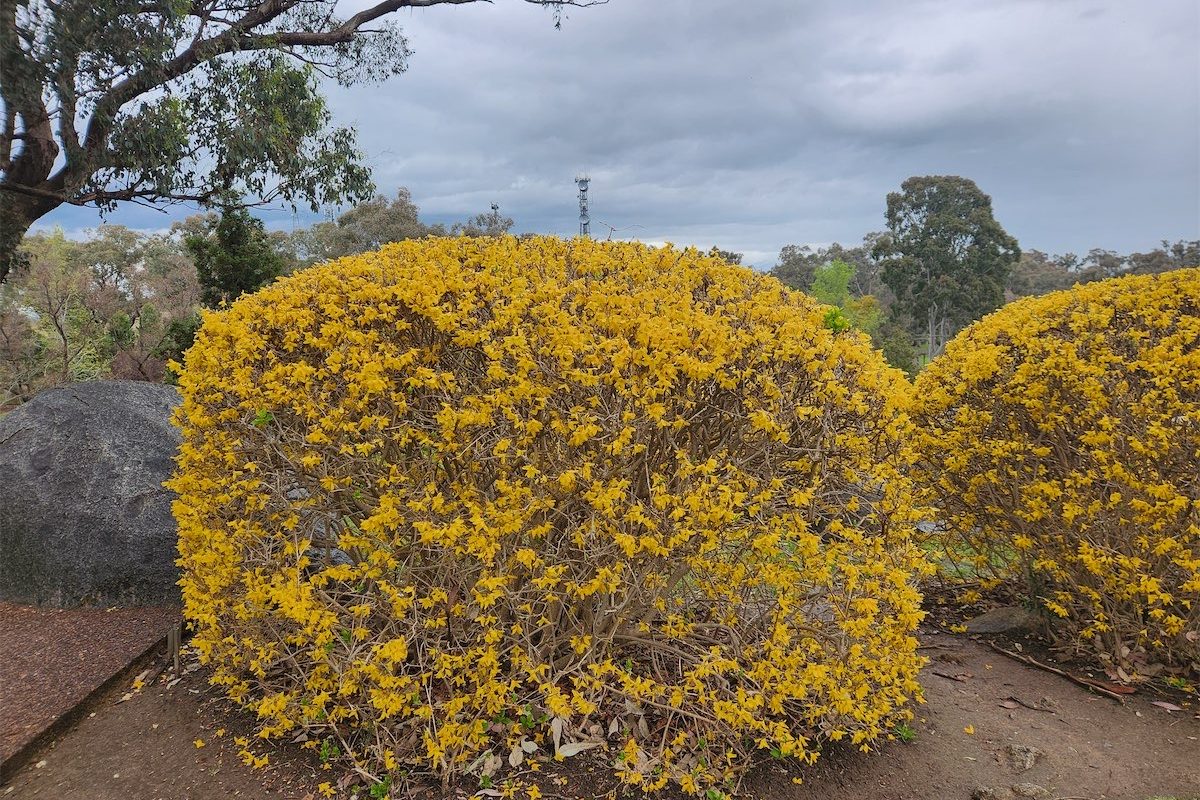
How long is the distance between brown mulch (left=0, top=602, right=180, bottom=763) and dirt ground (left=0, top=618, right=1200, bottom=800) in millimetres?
142

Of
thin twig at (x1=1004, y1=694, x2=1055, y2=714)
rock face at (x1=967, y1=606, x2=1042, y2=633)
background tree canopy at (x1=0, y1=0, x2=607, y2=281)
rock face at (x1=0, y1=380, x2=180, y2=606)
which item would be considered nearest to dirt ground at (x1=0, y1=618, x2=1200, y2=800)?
thin twig at (x1=1004, y1=694, x2=1055, y2=714)

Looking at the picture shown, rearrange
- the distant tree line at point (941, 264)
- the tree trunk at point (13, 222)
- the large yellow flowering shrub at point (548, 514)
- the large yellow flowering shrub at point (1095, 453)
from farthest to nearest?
the distant tree line at point (941, 264) → the tree trunk at point (13, 222) → the large yellow flowering shrub at point (1095, 453) → the large yellow flowering shrub at point (548, 514)

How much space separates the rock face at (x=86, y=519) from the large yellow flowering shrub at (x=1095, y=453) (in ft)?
16.5

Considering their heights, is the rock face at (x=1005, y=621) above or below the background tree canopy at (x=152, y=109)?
below

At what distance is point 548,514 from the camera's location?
9.46 feet

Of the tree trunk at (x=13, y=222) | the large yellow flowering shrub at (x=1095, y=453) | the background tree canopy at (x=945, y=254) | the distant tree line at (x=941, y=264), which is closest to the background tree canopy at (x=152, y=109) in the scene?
the tree trunk at (x=13, y=222)

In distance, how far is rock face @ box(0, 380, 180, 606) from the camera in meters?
4.55

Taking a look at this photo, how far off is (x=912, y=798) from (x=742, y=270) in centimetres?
245

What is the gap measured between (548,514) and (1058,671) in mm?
3052

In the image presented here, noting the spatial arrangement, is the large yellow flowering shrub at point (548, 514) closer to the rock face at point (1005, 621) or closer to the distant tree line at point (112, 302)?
the distant tree line at point (112, 302)

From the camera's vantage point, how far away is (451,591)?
2.88 metres

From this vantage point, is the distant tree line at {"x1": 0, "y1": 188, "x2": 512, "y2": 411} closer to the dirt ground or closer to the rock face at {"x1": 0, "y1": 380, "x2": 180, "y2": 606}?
Result: the rock face at {"x1": 0, "y1": 380, "x2": 180, "y2": 606}

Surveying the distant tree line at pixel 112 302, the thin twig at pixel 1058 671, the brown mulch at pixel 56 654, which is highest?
the distant tree line at pixel 112 302

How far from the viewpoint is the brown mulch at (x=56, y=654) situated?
3363 mm
